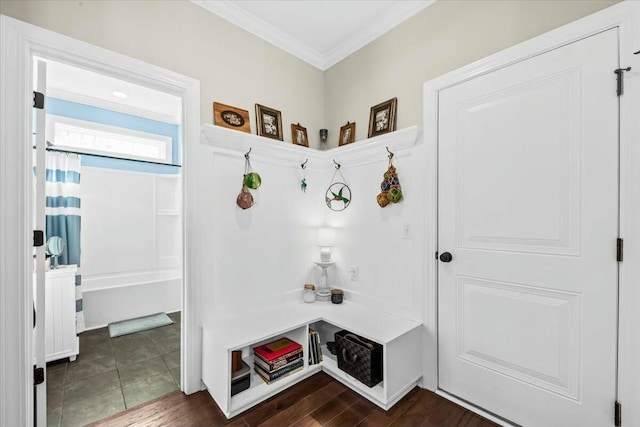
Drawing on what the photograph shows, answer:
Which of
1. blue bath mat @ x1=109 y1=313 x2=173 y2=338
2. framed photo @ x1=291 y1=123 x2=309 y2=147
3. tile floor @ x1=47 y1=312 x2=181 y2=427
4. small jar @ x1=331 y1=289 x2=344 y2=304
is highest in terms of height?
framed photo @ x1=291 y1=123 x2=309 y2=147

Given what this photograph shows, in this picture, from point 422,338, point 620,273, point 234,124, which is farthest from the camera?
point 234,124

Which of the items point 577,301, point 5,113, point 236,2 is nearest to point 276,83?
point 236,2

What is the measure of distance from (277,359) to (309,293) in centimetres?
62

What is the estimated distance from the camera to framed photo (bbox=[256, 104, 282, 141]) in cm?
228

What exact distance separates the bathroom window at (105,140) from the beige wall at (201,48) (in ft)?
7.18

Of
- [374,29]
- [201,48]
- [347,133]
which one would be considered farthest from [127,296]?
[374,29]

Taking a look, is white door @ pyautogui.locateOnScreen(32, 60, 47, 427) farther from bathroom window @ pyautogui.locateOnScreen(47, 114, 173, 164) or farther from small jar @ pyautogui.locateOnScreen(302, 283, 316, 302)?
bathroom window @ pyautogui.locateOnScreen(47, 114, 173, 164)

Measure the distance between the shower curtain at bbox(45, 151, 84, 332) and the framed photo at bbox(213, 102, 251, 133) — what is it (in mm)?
1977

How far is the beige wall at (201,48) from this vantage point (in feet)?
5.09

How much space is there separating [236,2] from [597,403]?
3.20m

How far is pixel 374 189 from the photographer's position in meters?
2.27

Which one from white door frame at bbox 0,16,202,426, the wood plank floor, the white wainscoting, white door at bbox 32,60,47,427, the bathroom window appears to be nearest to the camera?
white door frame at bbox 0,16,202,426

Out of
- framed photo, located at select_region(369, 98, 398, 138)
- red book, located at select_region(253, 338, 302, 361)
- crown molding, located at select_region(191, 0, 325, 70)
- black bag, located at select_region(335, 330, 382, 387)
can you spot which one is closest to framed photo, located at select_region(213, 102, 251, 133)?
crown molding, located at select_region(191, 0, 325, 70)

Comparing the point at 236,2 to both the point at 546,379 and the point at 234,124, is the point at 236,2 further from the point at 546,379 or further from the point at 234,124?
the point at 546,379
